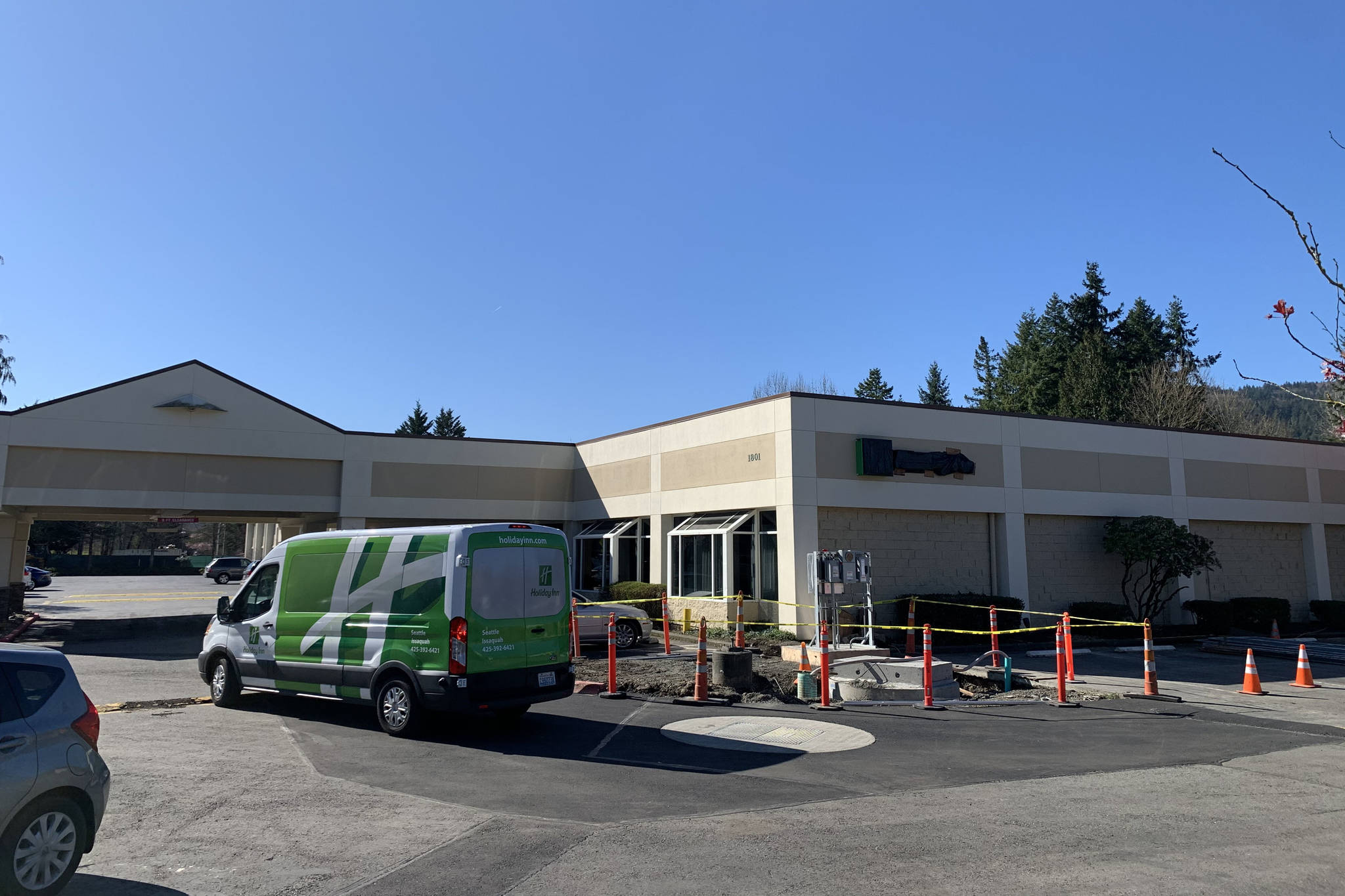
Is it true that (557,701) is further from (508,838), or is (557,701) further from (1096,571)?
(1096,571)

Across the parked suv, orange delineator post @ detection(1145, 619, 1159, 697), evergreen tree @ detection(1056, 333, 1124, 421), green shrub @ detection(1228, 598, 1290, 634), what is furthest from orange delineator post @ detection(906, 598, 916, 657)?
the parked suv

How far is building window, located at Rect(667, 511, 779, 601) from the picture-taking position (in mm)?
23203

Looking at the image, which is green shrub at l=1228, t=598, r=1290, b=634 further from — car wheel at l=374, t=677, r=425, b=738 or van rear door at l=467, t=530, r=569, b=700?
car wheel at l=374, t=677, r=425, b=738

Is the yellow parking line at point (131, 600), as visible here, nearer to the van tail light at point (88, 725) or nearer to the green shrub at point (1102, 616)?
the green shrub at point (1102, 616)

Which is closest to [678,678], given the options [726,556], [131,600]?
[726,556]

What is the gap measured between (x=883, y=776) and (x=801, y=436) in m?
14.2

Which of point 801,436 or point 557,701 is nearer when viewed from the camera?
point 557,701

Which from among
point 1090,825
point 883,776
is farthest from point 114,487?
point 1090,825

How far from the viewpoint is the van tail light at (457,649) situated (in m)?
9.89

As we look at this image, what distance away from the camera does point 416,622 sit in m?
10.3

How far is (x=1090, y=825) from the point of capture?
6.76 meters

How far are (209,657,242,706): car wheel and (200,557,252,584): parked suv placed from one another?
44.1 meters

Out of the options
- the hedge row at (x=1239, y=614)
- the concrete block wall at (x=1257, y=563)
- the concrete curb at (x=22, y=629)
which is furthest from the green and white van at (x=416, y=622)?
the concrete block wall at (x=1257, y=563)

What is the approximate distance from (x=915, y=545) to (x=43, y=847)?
69.4ft
